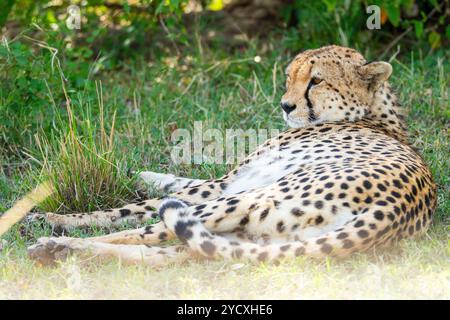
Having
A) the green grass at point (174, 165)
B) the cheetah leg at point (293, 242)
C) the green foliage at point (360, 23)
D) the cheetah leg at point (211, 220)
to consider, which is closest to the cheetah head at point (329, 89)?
the green grass at point (174, 165)

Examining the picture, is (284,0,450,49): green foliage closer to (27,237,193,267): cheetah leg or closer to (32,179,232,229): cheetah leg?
(32,179,232,229): cheetah leg

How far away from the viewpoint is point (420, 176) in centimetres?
414

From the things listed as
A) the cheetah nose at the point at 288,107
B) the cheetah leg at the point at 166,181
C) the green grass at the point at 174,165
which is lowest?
the cheetah leg at the point at 166,181

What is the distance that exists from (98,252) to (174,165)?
1533mm

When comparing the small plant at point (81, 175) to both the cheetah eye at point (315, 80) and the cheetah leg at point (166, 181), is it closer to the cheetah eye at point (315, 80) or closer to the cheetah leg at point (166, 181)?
the cheetah leg at point (166, 181)

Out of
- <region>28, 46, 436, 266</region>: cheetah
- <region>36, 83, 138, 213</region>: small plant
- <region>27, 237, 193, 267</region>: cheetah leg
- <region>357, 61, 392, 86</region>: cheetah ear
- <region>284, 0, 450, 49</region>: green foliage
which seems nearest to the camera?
<region>28, 46, 436, 266</region>: cheetah

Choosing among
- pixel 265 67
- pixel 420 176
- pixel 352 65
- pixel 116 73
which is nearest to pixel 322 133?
pixel 352 65

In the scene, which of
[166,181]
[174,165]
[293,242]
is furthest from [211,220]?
[174,165]

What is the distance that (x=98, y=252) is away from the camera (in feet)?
12.9

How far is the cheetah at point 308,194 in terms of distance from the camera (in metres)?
3.79

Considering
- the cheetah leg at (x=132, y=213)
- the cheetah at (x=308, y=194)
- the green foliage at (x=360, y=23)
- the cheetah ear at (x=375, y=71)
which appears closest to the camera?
the cheetah at (x=308, y=194)

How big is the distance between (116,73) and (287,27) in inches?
61.0

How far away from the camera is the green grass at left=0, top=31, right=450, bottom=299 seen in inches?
142

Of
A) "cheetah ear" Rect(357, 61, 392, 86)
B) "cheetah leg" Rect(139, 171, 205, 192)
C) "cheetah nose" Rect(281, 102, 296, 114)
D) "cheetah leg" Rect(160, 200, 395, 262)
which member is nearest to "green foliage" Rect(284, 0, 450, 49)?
"cheetah ear" Rect(357, 61, 392, 86)
